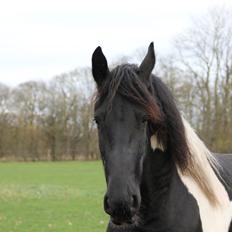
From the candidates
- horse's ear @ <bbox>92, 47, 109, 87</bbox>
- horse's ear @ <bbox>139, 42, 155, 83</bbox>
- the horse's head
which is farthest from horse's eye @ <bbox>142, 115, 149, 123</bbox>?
horse's ear @ <bbox>92, 47, 109, 87</bbox>

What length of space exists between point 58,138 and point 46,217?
53.1m

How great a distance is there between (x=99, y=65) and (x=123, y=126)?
56 centimetres

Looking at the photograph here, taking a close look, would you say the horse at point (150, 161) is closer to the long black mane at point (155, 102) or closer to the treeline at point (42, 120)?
the long black mane at point (155, 102)

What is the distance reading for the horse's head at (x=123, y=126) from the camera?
291 centimetres

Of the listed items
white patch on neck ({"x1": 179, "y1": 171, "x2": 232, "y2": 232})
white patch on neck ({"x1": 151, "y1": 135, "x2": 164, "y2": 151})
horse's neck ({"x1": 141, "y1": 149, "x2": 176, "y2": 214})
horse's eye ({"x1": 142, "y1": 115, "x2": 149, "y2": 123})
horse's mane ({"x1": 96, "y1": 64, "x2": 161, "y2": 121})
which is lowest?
white patch on neck ({"x1": 179, "y1": 171, "x2": 232, "y2": 232})

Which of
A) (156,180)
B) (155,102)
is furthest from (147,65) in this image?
(156,180)

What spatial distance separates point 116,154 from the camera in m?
3.05

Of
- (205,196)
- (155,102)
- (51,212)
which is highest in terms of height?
(155,102)

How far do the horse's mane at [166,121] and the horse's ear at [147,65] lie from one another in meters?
0.05

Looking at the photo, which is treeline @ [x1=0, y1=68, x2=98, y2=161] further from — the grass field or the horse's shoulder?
the horse's shoulder

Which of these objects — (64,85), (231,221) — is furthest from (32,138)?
(231,221)

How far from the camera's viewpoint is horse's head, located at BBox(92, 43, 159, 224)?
2906 millimetres

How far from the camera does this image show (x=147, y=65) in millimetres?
3338

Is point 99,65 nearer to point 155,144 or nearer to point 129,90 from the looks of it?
point 129,90
